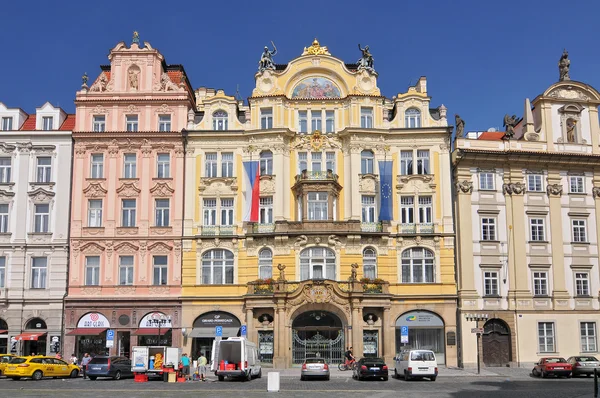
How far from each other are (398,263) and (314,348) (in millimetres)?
9241

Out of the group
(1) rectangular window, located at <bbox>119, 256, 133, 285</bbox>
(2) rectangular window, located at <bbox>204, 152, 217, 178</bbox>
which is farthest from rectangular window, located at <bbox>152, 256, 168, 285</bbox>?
(2) rectangular window, located at <bbox>204, 152, 217, 178</bbox>

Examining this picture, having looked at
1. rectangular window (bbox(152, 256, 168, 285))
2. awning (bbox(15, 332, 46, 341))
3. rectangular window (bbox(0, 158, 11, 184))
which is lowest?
awning (bbox(15, 332, 46, 341))

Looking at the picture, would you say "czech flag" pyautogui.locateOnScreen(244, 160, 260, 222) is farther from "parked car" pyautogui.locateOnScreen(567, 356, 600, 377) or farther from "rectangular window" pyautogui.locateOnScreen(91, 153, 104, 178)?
"parked car" pyautogui.locateOnScreen(567, 356, 600, 377)

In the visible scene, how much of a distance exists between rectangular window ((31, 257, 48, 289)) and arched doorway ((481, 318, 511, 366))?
34.3 meters

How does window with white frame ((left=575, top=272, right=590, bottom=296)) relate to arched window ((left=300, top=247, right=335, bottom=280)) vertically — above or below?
below

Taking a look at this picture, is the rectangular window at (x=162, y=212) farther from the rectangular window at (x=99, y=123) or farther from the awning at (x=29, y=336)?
the awning at (x=29, y=336)

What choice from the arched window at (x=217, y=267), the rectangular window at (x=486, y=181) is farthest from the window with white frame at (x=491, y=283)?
the arched window at (x=217, y=267)

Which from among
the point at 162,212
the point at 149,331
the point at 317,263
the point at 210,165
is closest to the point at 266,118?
the point at 210,165

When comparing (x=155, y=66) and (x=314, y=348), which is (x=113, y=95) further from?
(x=314, y=348)

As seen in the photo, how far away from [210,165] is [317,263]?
1179 cm

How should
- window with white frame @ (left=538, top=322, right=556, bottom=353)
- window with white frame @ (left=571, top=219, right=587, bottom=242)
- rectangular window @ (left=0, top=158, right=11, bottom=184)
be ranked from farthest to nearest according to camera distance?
rectangular window @ (left=0, top=158, right=11, bottom=184) → window with white frame @ (left=571, top=219, right=587, bottom=242) → window with white frame @ (left=538, top=322, right=556, bottom=353)

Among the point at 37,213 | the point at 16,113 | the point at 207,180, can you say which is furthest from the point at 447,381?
the point at 16,113

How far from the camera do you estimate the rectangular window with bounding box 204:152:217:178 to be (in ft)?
206

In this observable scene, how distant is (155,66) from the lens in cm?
6456
